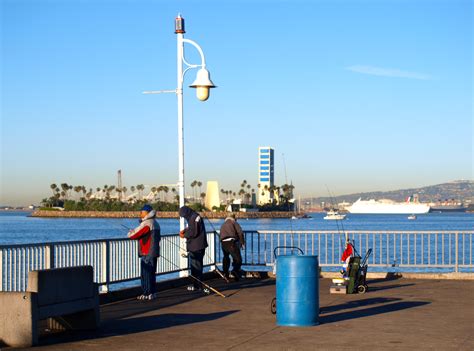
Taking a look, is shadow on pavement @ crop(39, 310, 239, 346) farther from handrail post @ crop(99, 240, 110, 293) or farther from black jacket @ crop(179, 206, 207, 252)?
black jacket @ crop(179, 206, 207, 252)

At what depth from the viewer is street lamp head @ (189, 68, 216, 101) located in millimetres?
19531

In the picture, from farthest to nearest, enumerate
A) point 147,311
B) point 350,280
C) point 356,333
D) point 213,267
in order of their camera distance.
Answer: point 213,267 → point 350,280 → point 147,311 → point 356,333

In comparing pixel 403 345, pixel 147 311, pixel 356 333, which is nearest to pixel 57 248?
pixel 147 311

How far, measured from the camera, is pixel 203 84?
1950 cm

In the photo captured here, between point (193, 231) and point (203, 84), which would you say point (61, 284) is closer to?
point (193, 231)

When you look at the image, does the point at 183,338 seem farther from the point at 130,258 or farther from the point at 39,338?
the point at 130,258

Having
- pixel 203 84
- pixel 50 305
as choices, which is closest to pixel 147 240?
pixel 50 305

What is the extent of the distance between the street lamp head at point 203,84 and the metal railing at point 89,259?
321 centimetres

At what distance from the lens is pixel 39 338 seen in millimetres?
11633

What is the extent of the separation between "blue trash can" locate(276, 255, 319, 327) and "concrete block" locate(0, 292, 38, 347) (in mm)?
3578

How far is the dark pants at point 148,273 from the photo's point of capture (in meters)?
15.9

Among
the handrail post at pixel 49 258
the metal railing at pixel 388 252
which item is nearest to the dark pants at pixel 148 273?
the handrail post at pixel 49 258

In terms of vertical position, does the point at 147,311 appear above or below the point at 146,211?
below

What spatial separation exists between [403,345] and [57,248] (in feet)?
22.0
